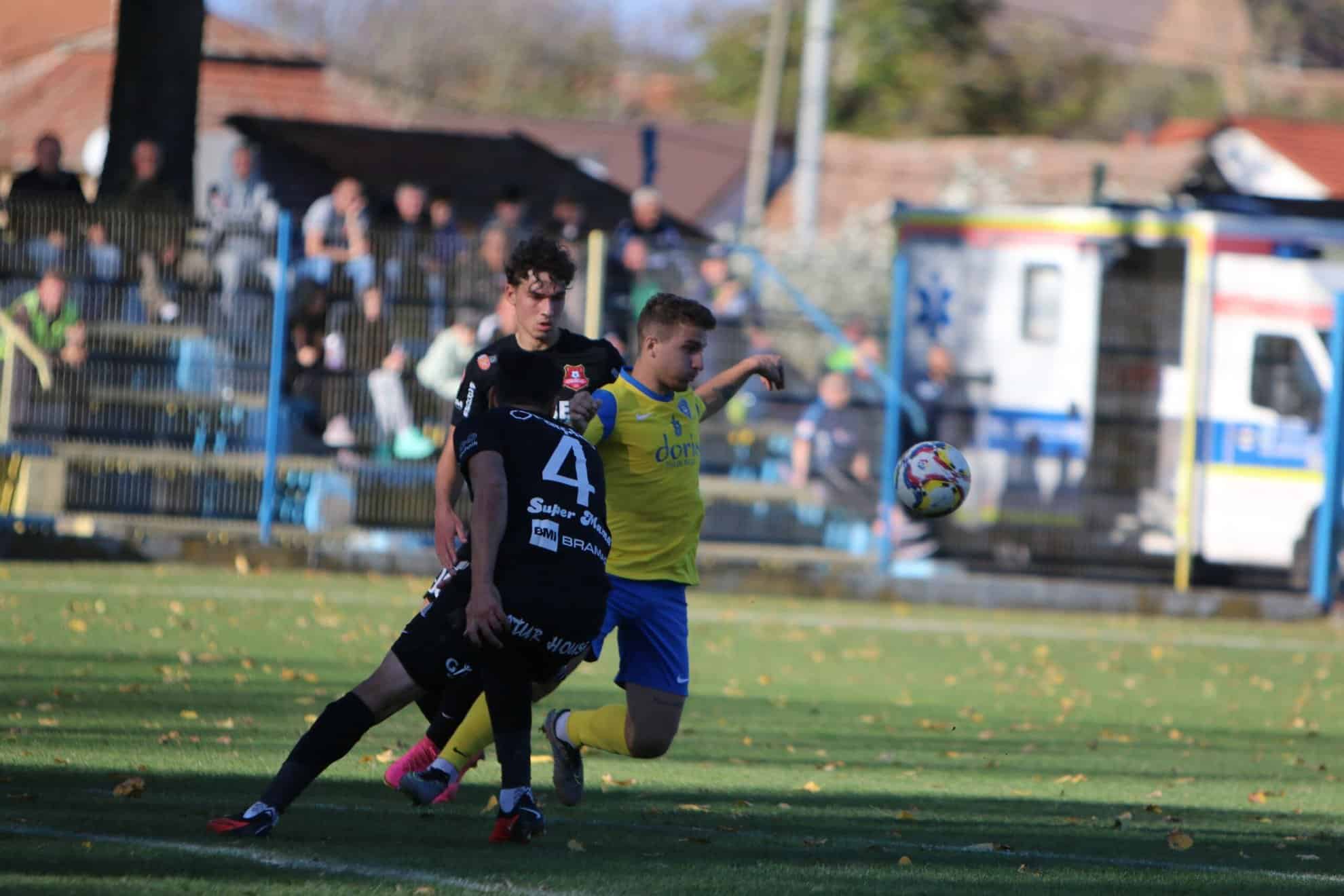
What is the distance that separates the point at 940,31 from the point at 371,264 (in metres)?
43.1

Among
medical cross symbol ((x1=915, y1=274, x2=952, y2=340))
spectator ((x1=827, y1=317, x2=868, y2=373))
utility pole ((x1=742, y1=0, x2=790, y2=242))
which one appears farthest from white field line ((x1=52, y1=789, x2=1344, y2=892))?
utility pole ((x1=742, y1=0, x2=790, y2=242))

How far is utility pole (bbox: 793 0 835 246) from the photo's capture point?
29625 millimetres

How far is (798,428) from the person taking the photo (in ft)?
59.2

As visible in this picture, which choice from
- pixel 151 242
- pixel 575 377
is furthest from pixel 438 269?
pixel 575 377

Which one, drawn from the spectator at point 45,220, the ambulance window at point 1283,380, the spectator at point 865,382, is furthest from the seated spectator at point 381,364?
the ambulance window at point 1283,380

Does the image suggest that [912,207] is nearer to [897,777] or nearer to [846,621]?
[846,621]

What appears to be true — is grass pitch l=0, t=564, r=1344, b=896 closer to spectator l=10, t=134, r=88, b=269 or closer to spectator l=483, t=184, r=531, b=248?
spectator l=10, t=134, r=88, b=269

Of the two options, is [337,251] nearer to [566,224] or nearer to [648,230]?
[566,224]

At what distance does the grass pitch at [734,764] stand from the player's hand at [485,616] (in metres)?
0.66

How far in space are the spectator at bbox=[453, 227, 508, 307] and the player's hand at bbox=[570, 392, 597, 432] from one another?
33.8 feet

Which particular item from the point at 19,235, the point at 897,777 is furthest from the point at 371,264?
the point at 897,777

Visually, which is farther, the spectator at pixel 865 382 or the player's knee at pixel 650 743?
the spectator at pixel 865 382

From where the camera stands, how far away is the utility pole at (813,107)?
29625mm

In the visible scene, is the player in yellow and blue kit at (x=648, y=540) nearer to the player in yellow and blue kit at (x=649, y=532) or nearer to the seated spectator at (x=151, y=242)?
the player in yellow and blue kit at (x=649, y=532)
